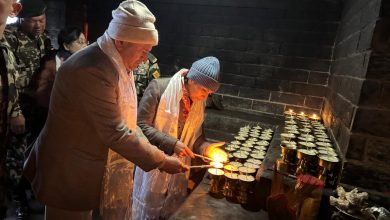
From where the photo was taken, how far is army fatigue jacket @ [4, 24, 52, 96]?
345cm

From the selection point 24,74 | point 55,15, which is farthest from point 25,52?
point 55,15

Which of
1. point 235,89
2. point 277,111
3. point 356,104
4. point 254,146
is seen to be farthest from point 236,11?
point 356,104

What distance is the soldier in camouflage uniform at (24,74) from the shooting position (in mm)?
3375

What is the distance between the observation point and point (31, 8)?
3.57 meters

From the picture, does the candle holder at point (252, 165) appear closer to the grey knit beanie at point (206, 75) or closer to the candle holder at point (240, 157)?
the candle holder at point (240, 157)

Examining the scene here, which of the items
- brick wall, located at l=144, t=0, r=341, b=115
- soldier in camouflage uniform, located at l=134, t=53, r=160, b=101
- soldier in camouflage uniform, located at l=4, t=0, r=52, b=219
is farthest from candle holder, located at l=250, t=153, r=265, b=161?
brick wall, located at l=144, t=0, r=341, b=115

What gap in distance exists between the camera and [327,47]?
590cm

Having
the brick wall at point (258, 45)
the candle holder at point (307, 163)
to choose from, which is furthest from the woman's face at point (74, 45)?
the brick wall at point (258, 45)

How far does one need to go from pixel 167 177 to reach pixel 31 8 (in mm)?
2572

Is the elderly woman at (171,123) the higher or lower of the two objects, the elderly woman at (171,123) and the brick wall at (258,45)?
the lower

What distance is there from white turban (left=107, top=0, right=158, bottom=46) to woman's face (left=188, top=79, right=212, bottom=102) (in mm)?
944

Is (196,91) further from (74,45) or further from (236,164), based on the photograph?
(74,45)

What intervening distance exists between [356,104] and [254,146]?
3.54ft

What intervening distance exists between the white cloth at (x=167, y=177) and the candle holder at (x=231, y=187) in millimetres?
864
